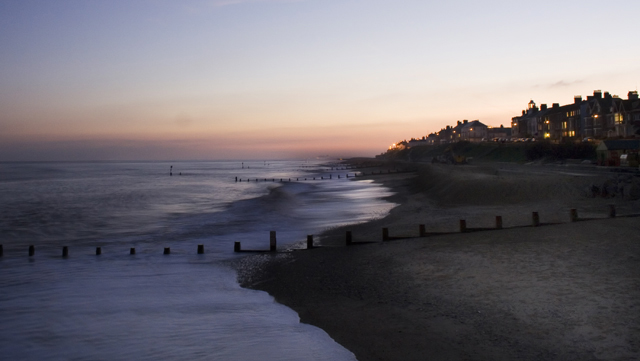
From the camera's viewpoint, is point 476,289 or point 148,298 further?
point 148,298

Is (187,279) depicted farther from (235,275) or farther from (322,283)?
(322,283)

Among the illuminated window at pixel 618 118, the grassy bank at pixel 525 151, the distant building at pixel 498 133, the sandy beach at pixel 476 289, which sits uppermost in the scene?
the distant building at pixel 498 133

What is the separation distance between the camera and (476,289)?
12039 mm

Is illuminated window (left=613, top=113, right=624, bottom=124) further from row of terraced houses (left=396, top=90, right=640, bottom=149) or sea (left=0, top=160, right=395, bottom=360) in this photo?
sea (left=0, top=160, right=395, bottom=360)

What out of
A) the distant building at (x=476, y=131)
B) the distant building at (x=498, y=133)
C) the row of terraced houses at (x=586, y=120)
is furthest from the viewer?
the distant building at (x=476, y=131)

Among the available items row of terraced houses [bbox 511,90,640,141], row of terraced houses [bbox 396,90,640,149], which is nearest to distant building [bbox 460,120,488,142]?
row of terraced houses [bbox 396,90,640,149]

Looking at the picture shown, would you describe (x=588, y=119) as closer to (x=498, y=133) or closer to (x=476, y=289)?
(x=498, y=133)

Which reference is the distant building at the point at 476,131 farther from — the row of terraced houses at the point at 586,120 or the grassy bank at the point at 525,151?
the row of terraced houses at the point at 586,120

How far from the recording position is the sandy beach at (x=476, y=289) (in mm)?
8891

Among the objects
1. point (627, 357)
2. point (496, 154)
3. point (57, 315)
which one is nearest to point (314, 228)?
point (57, 315)

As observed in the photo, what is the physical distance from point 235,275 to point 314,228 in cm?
1137

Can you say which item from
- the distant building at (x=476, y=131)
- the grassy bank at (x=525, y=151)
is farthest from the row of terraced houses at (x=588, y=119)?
the distant building at (x=476, y=131)

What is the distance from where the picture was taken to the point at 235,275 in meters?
16.8

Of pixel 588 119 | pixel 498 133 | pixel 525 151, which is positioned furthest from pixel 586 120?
pixel 498 133
